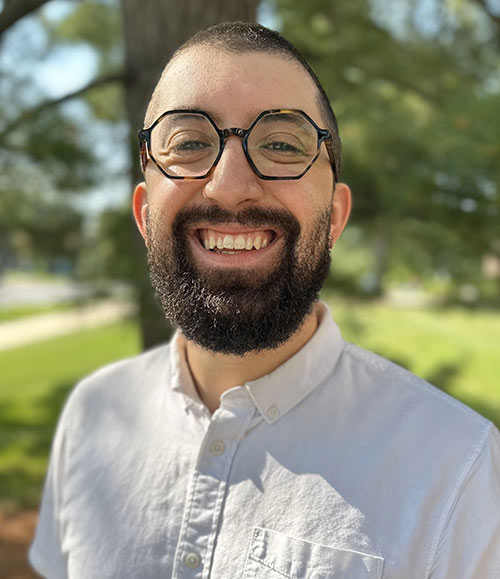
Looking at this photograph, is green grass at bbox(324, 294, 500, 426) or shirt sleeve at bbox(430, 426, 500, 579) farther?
green grass at bbox(324, 294, 500, 426)

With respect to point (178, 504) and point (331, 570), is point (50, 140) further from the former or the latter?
point (331, 570)

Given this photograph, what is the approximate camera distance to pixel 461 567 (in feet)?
3.29

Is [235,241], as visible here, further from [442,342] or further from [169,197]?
[442,342]

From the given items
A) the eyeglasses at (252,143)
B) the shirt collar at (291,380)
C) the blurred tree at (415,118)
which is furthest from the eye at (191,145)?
the blurred tree at (415,118)

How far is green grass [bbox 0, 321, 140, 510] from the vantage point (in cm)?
442

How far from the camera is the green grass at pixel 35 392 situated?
4.42m

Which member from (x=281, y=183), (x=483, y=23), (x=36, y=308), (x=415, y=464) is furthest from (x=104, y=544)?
(x=36, y=308)

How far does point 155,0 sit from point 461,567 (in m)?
2.33

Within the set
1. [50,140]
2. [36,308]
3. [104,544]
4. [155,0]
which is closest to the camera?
[104,544]

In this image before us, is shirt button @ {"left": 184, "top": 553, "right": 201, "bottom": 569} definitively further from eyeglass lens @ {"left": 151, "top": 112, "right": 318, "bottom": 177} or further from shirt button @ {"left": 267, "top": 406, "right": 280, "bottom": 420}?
eyeglass lens @ {"left": 151, "top": 112, "right": 318, "bottom": 177}

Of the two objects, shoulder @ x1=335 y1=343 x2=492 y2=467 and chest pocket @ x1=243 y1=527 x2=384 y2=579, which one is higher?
shoulder @ x1=335 y1=343 x2=492 y2=467

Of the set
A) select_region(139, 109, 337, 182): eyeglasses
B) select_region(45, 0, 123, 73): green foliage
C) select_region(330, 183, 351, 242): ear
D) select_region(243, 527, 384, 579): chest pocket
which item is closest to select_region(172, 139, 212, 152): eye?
select_region(139, 109, 337, 182): eyeglasses

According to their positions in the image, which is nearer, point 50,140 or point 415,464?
point 415,464

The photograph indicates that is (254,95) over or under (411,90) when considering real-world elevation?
under
